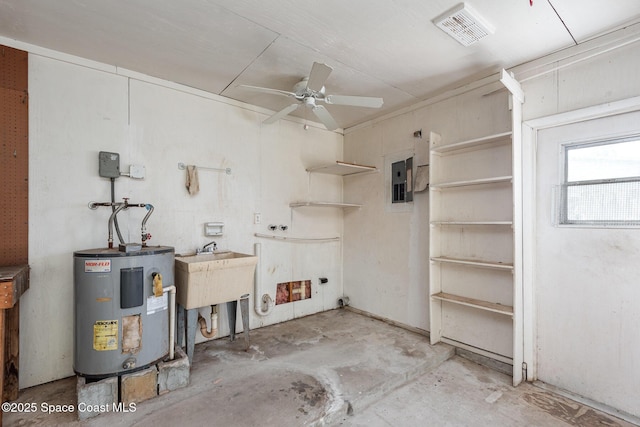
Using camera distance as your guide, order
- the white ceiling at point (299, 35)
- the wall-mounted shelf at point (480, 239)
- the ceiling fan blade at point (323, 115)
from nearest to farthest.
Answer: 1. the white ceiling at point (299, 35)
2. the wall-mounted shelf at point (480, 239)
3. the ceiling fan blade at point (323, 115)

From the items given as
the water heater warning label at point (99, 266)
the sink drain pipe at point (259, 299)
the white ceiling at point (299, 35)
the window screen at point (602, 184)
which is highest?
the white ceiling at point (299, 35)

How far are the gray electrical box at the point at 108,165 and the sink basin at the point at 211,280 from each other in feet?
3.06

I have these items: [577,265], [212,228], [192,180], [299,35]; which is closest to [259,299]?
[212,228]

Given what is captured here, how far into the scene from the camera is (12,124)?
224cm

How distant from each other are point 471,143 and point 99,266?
3.09 metres

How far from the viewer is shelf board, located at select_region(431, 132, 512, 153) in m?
2.51

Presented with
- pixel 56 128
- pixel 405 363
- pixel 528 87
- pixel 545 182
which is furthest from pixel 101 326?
pixel 528 87

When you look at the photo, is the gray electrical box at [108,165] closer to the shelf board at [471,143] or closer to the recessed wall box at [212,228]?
the recessed wall box at [212,228]

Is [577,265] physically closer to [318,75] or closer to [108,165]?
[318,75]

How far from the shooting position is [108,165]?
8.36 ft

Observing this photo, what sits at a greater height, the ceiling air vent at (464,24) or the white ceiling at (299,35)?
the white ceiling at (299,35)

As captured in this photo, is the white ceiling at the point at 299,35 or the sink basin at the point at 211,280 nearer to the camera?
the white ceiling at the point at 299,35

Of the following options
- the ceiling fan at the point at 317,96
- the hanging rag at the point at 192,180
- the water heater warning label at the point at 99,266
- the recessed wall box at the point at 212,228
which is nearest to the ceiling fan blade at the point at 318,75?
the ceiling fan at the point at 317,96

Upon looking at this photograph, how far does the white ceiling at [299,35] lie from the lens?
1889 mm
